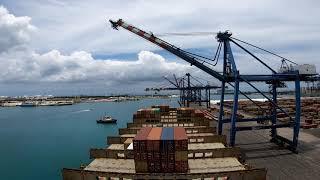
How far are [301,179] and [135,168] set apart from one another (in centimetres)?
1696

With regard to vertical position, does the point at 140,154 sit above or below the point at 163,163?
above

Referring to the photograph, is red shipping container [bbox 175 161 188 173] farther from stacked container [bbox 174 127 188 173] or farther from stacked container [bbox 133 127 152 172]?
stacked container [bbox 133 127 152 172]

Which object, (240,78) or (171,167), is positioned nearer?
(171,167)

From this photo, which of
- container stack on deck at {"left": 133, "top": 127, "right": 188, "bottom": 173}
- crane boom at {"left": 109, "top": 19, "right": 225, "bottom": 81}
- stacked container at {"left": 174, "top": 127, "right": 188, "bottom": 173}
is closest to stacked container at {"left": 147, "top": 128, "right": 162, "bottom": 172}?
→ container stack on deck at {"left": 133, "top": 127, "right": 188, "bottom": 173}

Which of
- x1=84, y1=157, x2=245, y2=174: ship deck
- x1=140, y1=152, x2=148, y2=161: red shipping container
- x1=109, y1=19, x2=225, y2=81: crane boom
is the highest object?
x1=109, y1=19, x2=225, y2=81: crane boom

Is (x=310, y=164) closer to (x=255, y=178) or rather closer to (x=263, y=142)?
(x=263, y=142)

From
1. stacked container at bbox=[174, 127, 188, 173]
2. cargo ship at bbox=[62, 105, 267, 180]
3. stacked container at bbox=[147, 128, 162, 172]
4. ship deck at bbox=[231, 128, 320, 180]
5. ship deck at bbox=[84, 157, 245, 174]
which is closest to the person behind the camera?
cargo ship at bbox=[62, 105, 267, 180]

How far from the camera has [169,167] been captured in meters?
23.9

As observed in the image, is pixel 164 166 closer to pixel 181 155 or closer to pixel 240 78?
pixel 181 155


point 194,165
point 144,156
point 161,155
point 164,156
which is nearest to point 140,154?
point 144,156

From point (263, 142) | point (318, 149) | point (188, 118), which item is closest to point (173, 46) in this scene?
point (188, 118)

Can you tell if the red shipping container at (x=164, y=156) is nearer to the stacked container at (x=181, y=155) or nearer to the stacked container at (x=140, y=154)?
the stacked container at (x=181, y=155)

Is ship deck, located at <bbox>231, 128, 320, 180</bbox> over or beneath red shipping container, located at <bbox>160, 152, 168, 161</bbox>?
beneath

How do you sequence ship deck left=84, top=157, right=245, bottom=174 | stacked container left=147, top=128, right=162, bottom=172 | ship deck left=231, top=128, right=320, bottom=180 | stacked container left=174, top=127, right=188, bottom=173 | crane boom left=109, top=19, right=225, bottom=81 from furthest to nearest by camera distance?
crane boom left=109, top=19, right=225, bottom=81 → ship deck left=231, top=128, right=320, bottom=180 → ship deck left=84, top=157, right=245, bottom=174 → stacked container left=147, top=128, right=162, bottom=172 → stacked container left=174, top=127, right=188, bottom=173
